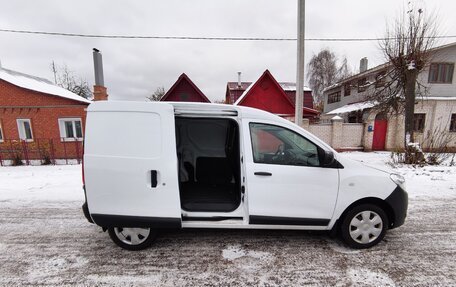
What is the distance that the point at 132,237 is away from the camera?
274 cm

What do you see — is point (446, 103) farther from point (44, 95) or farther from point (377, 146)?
point (44, 95)

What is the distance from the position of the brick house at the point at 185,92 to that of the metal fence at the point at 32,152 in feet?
19.1

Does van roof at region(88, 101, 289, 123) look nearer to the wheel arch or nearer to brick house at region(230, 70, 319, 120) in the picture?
the wheel arch

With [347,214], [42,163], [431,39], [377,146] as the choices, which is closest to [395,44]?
[431,39]

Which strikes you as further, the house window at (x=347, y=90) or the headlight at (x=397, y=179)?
the house window at (x=347, y=90)

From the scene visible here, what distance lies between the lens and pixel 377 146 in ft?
41.3

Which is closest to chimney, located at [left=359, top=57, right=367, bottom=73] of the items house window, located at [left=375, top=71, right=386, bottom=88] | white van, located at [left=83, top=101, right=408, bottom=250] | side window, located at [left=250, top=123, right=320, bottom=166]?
house window, located at [left=375, top=71, right=386, bottom=88]

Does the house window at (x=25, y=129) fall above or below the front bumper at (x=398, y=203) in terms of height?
above

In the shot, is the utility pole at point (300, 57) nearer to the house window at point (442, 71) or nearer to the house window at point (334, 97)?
the house window at point (442, 71)

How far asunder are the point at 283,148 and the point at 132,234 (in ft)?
7.93

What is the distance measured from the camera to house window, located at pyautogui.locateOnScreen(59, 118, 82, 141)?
36.4 ft

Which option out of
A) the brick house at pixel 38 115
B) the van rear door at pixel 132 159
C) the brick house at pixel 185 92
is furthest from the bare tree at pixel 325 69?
the van rear door at pixel 132 159

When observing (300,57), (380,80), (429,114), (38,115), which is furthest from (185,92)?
(429,114)

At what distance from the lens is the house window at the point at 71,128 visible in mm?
11094
